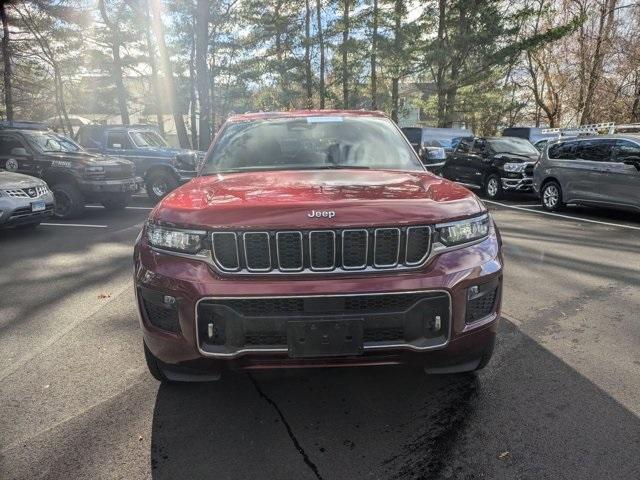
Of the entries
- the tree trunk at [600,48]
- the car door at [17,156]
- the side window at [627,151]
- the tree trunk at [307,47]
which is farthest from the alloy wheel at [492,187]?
the tree trunk at [307,47]

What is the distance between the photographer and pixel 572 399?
115 inches

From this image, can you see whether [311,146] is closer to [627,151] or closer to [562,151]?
[627,151]

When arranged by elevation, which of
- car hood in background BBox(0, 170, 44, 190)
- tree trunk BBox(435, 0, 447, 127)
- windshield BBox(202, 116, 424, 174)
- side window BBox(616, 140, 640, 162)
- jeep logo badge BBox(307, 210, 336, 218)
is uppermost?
tree trunk BBox(435, 0, 447, 127)

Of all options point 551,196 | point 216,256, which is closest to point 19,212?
point 216,256

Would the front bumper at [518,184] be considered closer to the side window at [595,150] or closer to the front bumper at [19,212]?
the side window at [595,150]

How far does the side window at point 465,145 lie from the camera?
14299 mm

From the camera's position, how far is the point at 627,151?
369 inches

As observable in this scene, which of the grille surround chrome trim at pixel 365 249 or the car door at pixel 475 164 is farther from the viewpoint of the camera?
the car door at pixel 475 164

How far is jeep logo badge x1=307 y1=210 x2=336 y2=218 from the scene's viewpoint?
7.88ft

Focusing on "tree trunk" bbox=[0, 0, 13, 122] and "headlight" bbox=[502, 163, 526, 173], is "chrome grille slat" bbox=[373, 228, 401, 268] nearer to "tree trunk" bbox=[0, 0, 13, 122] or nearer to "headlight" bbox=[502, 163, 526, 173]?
"headlight" bbox=[502, 163, 526, 173]

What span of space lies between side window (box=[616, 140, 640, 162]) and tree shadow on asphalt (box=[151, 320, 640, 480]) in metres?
7.60

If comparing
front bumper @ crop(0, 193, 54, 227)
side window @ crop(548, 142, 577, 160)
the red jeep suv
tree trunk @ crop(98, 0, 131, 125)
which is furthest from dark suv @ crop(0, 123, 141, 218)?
tree trunk @ crop(98, 0, 131, 125)

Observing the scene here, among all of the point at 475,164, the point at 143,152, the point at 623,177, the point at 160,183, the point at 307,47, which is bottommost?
the point at 160,183

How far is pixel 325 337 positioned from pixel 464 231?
0.92m
